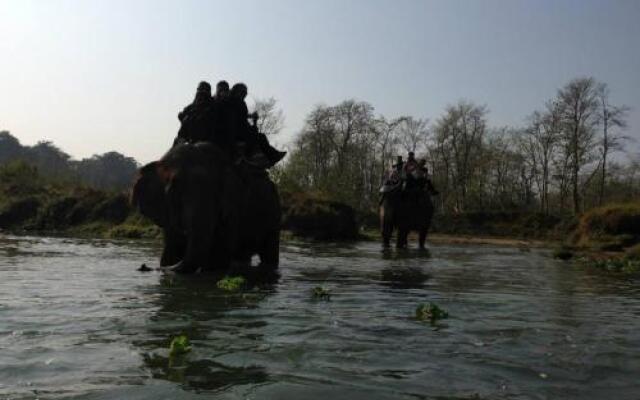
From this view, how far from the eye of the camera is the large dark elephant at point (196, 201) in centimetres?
1018

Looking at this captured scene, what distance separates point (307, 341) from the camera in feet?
18.7

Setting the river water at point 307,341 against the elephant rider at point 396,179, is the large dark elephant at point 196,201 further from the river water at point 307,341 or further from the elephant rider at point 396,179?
the elephant rider at point 396,179

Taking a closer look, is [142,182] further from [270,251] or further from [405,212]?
[405,212]

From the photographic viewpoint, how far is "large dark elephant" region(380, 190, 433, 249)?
76.4 ft

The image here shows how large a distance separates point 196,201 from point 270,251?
3.42m

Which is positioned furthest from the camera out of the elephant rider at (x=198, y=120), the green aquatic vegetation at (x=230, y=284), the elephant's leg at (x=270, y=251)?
the elephant's leg at (x=270, y=251)

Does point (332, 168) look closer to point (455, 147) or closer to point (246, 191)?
point (455, 147)

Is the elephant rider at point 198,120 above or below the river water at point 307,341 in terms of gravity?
above

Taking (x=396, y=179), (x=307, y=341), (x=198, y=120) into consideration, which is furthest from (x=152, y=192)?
(x=396, y=179)

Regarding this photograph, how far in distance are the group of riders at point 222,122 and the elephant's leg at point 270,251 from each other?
133 centimetres

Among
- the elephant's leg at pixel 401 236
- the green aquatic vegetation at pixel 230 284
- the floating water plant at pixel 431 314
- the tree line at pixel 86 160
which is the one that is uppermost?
the tree line at pixel 86 160

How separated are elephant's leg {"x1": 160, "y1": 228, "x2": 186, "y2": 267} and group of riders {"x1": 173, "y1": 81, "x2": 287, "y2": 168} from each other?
5.37ft

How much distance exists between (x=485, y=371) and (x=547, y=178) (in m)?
54.5

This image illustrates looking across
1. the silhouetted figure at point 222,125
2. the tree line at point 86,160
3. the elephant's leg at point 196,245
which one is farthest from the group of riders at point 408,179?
the tree line at point 86,160
